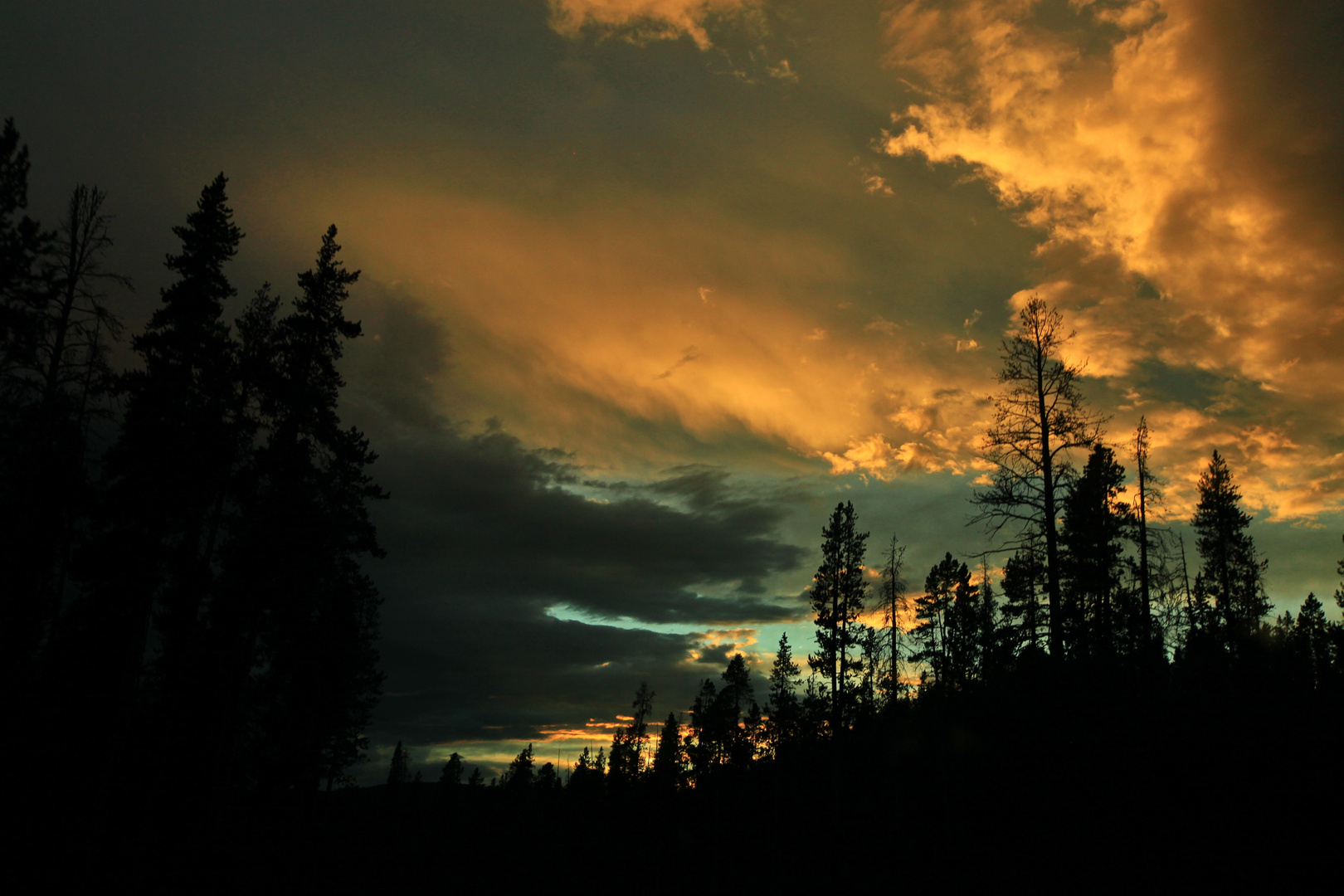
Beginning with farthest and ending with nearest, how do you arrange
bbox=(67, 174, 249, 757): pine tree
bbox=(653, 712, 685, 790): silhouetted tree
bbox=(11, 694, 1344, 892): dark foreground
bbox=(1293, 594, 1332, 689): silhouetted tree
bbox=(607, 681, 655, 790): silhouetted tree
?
bbox=(607, 681, 655, 790): silhouetted tree → bbox=(653, 712, 685, 790): silhouetted tree → bbox=(67, 174, 249, 757): pine tree → bbox=(1293, 594, 1332, 689): silhouetted tree → bbox=(11, 694, 1344, 892): dark foreground

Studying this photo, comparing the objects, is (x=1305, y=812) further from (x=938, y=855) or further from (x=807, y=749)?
(x=807, y=749)

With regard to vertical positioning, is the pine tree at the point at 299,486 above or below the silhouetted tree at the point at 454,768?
above

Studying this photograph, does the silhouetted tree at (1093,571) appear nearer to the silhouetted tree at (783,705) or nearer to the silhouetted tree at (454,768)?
the silhouetted tree at (783,705)

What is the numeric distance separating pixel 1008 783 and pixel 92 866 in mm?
24157

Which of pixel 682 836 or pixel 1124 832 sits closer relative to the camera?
pixel 1124 832

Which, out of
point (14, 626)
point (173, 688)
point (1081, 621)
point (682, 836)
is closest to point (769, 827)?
point (682, 836)

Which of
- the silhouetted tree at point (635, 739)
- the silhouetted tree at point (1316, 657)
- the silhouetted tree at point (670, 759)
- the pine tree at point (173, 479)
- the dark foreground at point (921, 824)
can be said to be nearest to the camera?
the dark foreground at point (921, 824)

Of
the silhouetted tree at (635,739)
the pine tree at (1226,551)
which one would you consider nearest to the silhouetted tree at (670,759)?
the silhouetted tree at (635,739)

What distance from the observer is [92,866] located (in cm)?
1800

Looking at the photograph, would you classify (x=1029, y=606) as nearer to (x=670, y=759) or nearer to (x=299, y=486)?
(x=299, y=486)

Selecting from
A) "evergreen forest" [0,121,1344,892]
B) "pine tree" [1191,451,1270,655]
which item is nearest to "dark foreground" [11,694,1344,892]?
"evergreen forest" [0,121,1344,892]

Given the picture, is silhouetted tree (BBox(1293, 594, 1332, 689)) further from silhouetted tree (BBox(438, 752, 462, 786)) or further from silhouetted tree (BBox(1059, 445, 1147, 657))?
silhouetted tree (BBox(438, 752, 462, 786))

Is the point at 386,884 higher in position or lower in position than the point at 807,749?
lower

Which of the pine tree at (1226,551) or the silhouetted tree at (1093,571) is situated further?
the pine tree at (1226,551)
